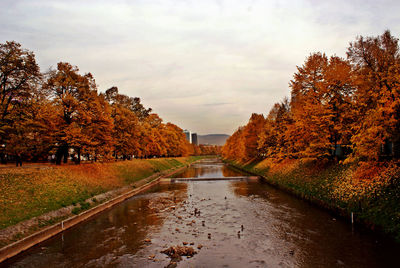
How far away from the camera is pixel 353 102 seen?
88.7ft

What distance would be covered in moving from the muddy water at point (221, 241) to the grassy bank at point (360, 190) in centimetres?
107

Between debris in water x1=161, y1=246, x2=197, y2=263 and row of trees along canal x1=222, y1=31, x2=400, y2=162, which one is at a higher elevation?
row of trees along canal x1=222, y1=31, x2=400, y2=162

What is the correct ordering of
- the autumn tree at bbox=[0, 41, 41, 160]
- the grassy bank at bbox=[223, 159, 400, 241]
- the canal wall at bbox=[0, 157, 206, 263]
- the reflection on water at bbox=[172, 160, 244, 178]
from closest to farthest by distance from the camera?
the canal wall at bbox=[0, 157, 206, 263] < the grassy bank at bbox=[223, 159, 400, 241] < the autumn tree at bbox=[0, 41, 41, 160] < the reflection on water at bbox=[172, 160, 244, 178]

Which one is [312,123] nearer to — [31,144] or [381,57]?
[381,57]

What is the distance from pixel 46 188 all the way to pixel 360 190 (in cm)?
2677

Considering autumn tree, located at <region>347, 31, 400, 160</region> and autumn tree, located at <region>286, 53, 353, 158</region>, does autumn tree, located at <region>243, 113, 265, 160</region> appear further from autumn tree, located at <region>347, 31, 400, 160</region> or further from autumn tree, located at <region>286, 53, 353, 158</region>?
autumn tree, located at <region>347, 31, 400, 160</region>

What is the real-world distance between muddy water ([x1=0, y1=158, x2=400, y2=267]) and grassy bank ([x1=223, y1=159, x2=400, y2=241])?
1067mm

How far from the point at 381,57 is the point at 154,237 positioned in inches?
1003

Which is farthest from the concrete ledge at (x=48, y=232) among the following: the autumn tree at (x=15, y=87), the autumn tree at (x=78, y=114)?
the autumn tree at (x=15, y=87)

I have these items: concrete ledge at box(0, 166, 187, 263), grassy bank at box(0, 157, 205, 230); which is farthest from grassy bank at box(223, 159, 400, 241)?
grassy bank at box(0, 157, 205, 230)

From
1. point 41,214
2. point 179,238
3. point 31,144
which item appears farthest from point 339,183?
point 31,144

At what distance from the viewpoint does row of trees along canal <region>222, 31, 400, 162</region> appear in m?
19.2

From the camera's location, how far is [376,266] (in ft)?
41.8

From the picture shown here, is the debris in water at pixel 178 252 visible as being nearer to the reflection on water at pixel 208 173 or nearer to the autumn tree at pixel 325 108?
the autumn tree at pixel 325 108
